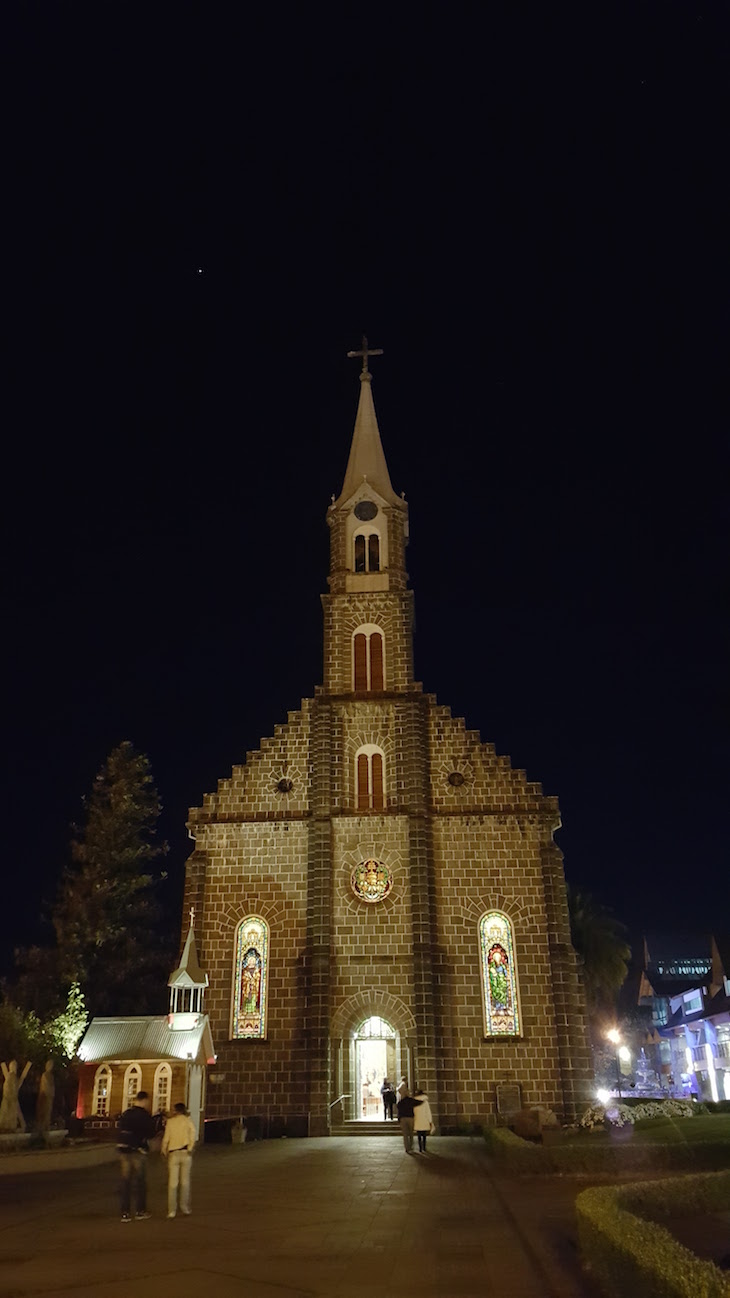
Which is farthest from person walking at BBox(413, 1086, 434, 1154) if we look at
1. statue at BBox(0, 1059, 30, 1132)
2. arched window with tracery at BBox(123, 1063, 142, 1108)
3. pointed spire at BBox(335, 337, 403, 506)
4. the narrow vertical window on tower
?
pointed spire at BBox(335, 337, 403, 506)

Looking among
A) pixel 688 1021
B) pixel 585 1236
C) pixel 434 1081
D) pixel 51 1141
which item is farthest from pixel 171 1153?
pixel 688 1021

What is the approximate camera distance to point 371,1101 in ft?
106

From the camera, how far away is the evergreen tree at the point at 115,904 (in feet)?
129

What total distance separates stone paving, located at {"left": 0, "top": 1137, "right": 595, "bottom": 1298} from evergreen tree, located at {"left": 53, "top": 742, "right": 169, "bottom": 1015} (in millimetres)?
20303

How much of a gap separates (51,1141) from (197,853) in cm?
1088

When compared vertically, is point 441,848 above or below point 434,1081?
above

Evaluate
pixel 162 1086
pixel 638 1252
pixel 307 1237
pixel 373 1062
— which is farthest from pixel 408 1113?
pixel 638 1252

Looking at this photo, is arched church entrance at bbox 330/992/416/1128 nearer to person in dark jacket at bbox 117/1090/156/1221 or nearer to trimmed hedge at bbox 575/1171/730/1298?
person in dark jacket at bbox 117/1090/156/1221

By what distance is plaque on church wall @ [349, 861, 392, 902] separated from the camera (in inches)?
1264

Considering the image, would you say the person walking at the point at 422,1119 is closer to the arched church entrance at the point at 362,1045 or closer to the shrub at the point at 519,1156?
the shrub at the point at 519,1156

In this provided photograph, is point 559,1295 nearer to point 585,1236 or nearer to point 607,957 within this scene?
point 585,1236

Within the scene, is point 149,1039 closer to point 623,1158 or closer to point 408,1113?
point 408,1113

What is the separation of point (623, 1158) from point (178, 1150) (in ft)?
29.7

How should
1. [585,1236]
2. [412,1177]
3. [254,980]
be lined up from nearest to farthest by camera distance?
[585,1236] → [412,1177] → [254,980]
